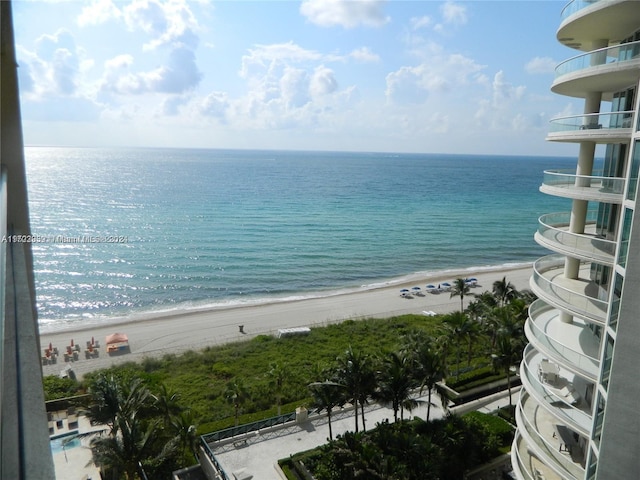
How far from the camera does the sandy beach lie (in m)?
42.5

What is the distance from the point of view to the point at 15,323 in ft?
13.0

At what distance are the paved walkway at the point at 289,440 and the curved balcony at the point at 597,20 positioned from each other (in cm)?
1961

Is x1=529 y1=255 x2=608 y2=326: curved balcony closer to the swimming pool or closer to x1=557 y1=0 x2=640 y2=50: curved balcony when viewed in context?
x1=557 y1=0 x2=640 y2=50: curved balcony

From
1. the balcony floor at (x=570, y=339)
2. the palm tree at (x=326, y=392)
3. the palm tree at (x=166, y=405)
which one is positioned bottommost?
the palm tree at (x=166, y=405)

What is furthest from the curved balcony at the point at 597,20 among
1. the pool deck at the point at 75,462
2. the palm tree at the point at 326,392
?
the pool deck at the point at 75,462

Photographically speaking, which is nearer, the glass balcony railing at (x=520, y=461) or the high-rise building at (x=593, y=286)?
the high-rise building at (x=593, y=286)

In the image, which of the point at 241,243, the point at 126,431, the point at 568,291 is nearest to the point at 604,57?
the point at 568,291

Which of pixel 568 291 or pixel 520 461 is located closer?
pixel 568 291

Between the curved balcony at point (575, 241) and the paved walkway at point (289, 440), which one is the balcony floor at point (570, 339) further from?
the paved walkway at point (289, 440)

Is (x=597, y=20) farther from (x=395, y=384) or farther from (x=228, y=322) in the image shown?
(x=228, y=322)

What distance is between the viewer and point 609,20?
569 inches

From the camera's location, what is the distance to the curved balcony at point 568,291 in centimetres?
1416

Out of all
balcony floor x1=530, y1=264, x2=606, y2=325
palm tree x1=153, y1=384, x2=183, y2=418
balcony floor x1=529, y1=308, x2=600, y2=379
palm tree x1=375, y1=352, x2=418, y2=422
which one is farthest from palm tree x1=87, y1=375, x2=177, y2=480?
balcony floor x1=530, y1=264, x2=606, y2=325

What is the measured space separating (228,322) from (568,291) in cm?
3922
